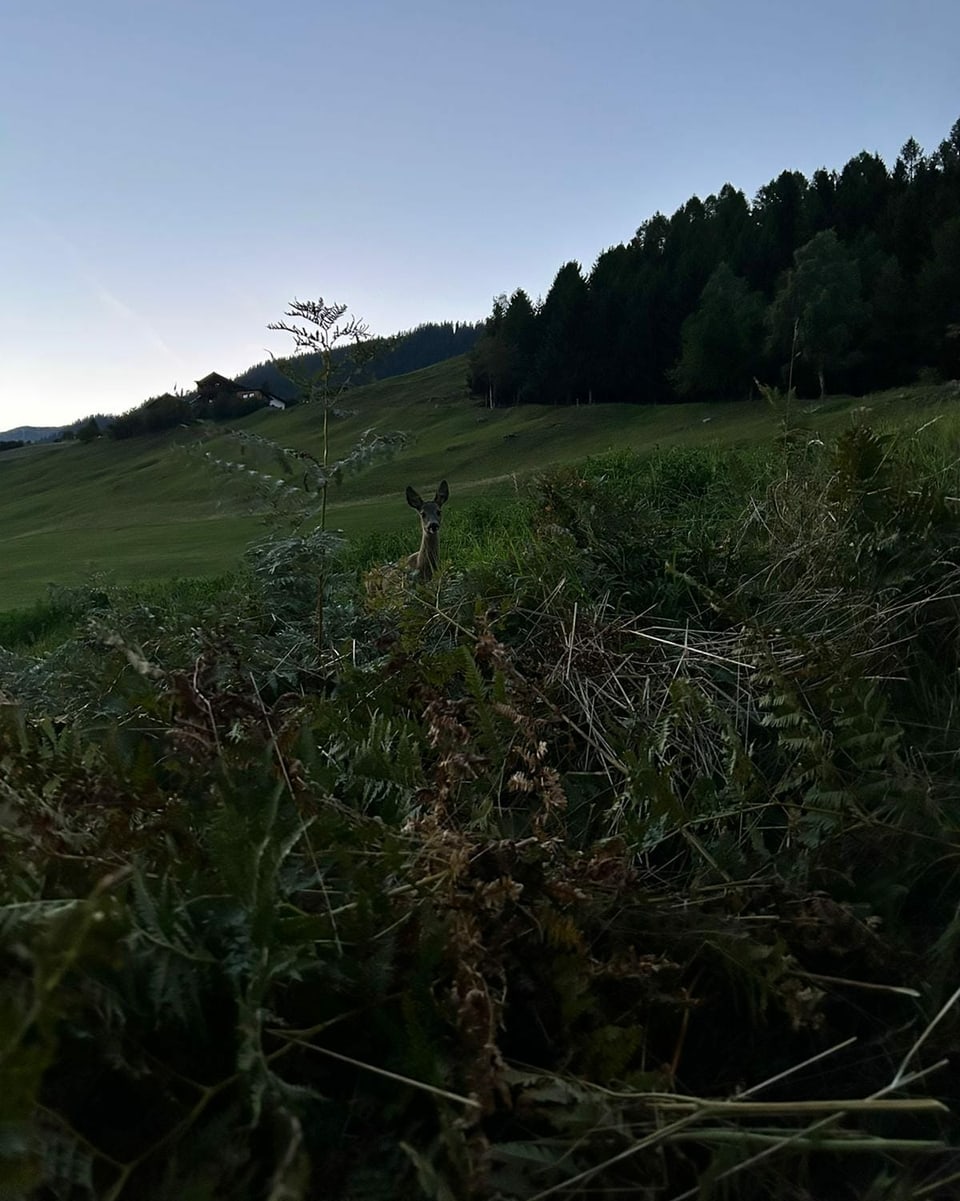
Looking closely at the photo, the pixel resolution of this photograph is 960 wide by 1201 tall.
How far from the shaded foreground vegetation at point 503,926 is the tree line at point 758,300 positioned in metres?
41.5

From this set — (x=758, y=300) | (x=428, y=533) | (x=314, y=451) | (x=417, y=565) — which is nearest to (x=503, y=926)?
(x=417, y=565)

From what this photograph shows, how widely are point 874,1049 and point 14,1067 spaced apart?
4.41 feet

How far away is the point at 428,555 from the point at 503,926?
184 inches

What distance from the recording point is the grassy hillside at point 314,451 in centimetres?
988

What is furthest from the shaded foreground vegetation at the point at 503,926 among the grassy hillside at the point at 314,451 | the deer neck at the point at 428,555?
the deer neck at the point at 428,555

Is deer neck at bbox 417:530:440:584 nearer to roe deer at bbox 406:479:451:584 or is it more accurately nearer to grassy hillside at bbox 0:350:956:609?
roe deer at bbox 406:479:451:584

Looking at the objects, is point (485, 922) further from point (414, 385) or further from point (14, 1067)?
point (414, 385)

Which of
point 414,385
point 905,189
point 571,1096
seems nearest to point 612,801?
point 571,1096

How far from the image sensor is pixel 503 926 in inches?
55.1

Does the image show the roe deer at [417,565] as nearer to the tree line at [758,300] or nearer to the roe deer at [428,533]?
the roe deer at [428,533]

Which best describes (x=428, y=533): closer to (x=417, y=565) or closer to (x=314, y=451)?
(x=417, y=565)

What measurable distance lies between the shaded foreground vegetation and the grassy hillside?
1752 mm

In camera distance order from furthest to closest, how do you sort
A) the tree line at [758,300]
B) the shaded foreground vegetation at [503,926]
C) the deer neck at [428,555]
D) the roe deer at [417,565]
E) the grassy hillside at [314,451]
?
the tree line at [758,300]
the grassy hillside at [314,451]
the deer neck at [428,555]
the roe deer at [417,565]
the shaded foreground vegetation at [503,926]

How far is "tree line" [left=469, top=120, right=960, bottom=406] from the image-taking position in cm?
4569
